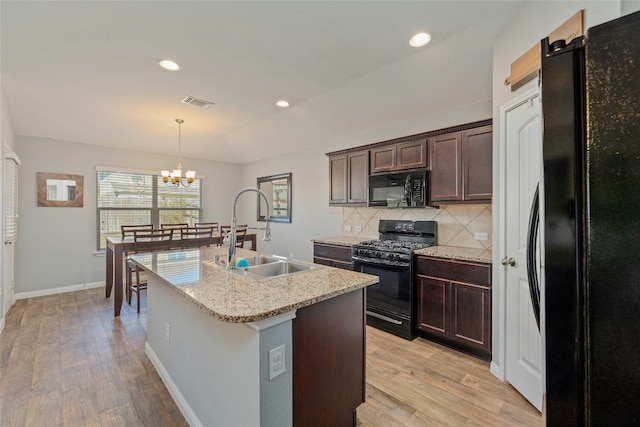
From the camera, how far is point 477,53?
8.36 ft

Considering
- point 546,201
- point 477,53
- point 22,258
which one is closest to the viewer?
point 546,201

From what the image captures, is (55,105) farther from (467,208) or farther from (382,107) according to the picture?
(467,208)

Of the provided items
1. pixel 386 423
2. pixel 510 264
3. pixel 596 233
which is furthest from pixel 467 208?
pixel 596 233

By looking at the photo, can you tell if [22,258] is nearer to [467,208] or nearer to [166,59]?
[166,59]

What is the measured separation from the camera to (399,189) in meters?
3.39

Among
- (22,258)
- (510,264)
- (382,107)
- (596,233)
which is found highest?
(382,107)

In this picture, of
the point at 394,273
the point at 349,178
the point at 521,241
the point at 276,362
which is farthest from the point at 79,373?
the point at 521,241

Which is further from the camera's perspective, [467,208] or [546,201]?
[467,208]

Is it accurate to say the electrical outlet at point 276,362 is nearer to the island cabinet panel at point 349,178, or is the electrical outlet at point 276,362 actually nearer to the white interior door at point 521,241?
the white interior door at point 521,241

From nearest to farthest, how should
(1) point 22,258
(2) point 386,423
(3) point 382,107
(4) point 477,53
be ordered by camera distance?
(2) point 386,423, (4) point 477,53, (3) point 382,107, (1) point 22,258

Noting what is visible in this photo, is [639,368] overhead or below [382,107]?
below

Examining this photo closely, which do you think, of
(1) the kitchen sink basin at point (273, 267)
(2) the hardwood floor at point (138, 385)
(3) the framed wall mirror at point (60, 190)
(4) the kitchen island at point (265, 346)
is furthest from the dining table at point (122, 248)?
(1) the kitchen sink basin at point (273, 267)

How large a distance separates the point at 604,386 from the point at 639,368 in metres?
0.07

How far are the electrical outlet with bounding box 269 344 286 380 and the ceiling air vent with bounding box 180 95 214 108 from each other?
3.36 meters
